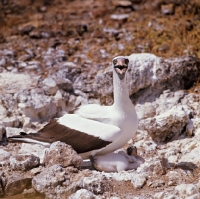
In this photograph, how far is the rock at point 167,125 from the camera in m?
7.30

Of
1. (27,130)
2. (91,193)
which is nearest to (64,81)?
(27,130)

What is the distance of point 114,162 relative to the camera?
6.37 metres

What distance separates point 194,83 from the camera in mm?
8625

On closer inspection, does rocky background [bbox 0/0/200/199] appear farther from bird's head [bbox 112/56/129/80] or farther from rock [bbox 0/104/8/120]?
bird's head [bbox 112/56/129/80]

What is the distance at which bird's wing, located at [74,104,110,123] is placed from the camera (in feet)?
21.5

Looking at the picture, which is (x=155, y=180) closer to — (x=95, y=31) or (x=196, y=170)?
(x=196, y=170)

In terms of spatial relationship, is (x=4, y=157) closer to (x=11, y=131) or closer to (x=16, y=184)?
(x=16, y=184)

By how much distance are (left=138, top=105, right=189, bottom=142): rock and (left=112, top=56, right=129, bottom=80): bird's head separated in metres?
1.08

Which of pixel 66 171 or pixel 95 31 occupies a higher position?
pixel 95 31

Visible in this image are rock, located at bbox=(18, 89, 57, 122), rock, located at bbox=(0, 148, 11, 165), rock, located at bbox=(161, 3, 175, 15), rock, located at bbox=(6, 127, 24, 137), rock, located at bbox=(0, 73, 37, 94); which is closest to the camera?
rock, located at bbox=(0, 148, 11, 165)

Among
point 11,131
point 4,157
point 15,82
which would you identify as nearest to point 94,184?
point 4,157

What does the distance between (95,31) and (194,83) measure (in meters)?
3.04

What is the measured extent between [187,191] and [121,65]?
176cm

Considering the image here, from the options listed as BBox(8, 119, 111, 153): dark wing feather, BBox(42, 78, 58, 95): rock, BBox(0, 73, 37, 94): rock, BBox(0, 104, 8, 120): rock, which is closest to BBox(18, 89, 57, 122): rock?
BBox(42, 78, 58, 95): rock
